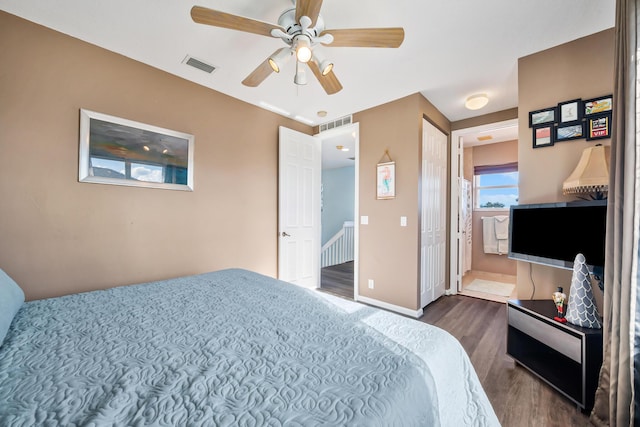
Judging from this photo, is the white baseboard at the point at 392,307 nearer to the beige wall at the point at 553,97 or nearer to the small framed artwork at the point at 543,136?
the beige wall at the point at 553,97

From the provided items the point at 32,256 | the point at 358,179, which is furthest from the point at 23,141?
the point at 358,179

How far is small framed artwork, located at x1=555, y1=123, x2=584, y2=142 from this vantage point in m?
1.94

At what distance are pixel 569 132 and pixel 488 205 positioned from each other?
3.32 m

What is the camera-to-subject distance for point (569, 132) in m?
1.98

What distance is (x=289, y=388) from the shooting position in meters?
0.73

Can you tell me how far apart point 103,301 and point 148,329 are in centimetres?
62

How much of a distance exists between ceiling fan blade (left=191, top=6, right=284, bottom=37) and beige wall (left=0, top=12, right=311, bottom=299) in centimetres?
137

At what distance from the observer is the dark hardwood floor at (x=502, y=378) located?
1482 millimetres

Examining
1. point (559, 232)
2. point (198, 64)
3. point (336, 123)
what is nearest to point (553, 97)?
point (559, 232)

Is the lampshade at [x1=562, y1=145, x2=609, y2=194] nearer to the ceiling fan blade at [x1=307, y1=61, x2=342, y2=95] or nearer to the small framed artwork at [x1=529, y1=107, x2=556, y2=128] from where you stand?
the small framed artwork at [x1=529, y1=107, x2=556, y2=128]

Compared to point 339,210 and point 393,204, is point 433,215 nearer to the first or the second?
point 393,204

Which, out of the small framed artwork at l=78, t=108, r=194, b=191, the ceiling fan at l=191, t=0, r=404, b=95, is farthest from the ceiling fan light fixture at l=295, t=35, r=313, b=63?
the small framed artwork at l=78, t=108, r=194, b=191

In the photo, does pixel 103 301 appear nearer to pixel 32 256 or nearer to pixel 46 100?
pixel 32 256

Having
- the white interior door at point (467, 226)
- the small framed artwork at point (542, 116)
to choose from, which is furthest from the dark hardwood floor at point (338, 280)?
the small framed artwork at point (542, 116)
